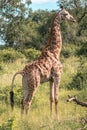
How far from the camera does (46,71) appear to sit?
8.66 metres

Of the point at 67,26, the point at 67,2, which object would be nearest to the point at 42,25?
the point at 67,2

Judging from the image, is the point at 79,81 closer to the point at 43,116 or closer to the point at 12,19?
the point at 43,116

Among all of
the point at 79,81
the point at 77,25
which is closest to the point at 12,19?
the point at 77,25

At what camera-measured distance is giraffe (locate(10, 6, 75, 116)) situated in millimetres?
8430

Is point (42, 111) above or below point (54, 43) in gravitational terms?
below

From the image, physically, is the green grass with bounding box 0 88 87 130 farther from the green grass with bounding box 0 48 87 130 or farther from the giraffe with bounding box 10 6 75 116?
the giraffe with bounding box 10 6 75 116

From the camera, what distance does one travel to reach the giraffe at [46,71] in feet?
27.7

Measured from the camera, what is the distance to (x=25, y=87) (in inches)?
332

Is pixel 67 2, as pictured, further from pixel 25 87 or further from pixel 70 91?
pixel 25 87

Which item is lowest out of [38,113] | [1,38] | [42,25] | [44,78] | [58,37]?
[38,113]

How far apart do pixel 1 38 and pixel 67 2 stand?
1025 centimetres

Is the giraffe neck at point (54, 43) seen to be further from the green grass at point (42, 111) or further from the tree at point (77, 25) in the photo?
the tree at point (77, 25)

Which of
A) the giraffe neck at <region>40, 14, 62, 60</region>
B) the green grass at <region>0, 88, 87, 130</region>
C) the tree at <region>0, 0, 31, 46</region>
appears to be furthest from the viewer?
the tree at <region>0, 0, 31, 46</region>

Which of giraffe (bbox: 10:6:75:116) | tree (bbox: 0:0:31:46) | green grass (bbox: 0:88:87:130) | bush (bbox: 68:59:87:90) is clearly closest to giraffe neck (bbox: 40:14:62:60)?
giraffe (bbox: 10:6:75:116)
